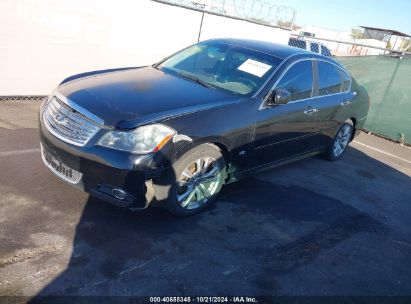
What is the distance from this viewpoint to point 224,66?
4891 millimetres

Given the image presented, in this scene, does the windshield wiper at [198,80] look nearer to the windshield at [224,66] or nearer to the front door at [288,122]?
Result: the windshield at [224,66]

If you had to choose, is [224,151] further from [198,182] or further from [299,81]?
[299,81]

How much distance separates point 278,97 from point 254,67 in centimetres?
54

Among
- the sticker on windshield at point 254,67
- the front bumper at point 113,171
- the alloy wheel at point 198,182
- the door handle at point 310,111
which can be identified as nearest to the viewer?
the front bumper at point 113,171

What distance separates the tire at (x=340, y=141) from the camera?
6719 millimetres

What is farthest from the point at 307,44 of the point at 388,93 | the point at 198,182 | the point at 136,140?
the point at 136,140

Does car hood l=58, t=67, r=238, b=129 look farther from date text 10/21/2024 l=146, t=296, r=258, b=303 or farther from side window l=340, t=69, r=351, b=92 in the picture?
side window l=340, t=69, r=351, b=92

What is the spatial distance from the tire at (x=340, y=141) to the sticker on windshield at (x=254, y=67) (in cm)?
239

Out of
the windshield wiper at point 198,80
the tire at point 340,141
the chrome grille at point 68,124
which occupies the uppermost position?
the windshield wiper at point 198,80

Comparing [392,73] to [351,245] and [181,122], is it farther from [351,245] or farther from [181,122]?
[181,122]

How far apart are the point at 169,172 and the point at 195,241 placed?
2.21 ft

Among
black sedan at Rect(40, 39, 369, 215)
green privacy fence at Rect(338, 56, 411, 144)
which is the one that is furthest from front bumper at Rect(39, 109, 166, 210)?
green privacy fence at Rect(338, 56, 411, 144)

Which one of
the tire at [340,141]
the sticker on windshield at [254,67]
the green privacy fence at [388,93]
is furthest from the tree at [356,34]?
the sticker on windshield at [254,67]

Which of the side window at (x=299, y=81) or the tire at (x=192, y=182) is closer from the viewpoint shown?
the tire at (x=192, y=182)
